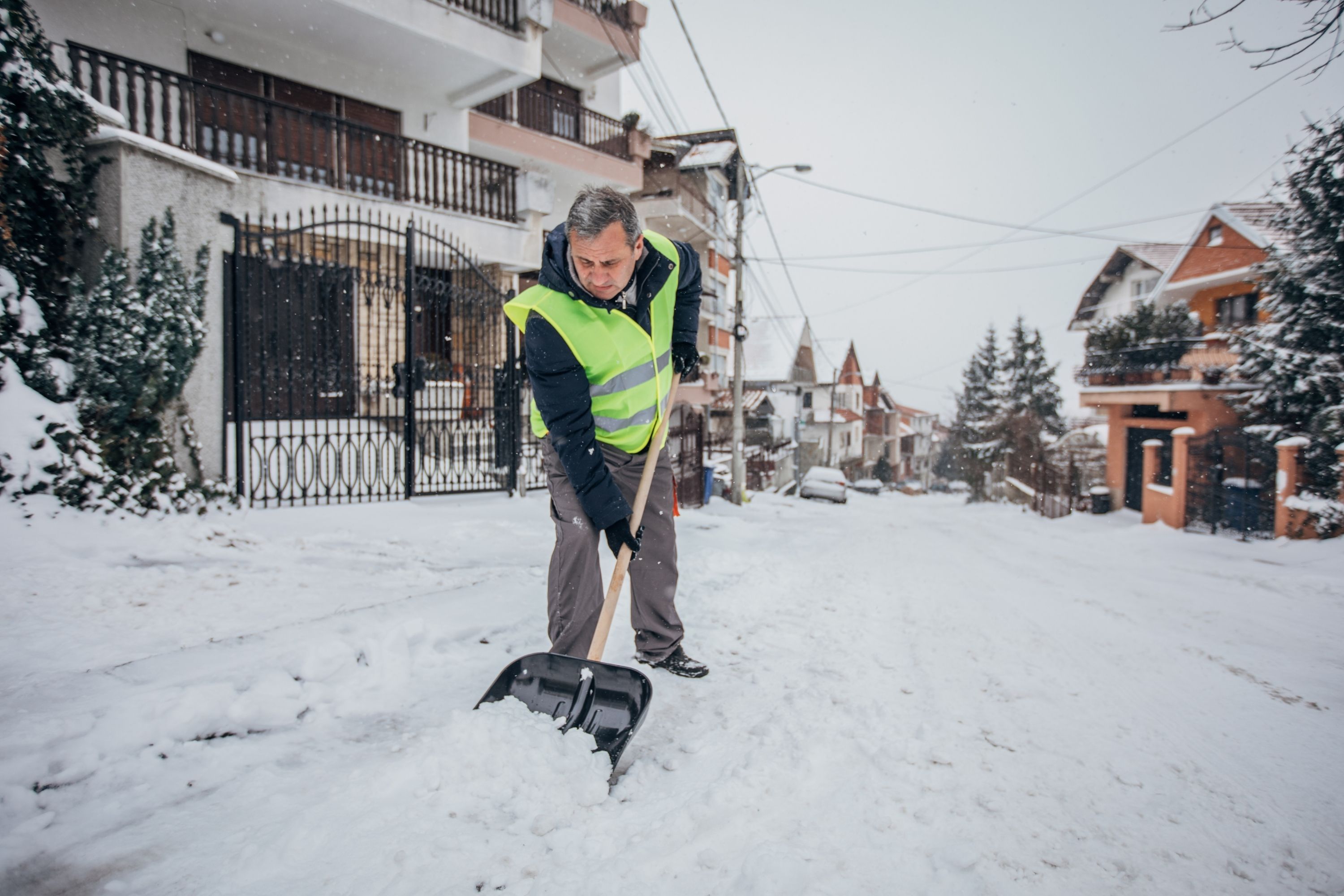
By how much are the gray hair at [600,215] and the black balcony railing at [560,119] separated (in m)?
11.7

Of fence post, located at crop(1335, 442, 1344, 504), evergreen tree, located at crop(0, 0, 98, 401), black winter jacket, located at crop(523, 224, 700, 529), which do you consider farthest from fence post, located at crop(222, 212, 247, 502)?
fence post, located at crop(1335, 442, 1344, 504)

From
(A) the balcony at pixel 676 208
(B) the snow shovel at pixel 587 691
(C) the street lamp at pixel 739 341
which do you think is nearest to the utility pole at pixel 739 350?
(C) the street lamp at pixel 739 341

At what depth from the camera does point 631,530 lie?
8.13 feet

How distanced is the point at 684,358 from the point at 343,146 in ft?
31.6

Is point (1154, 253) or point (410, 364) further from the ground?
point (1154, 253)

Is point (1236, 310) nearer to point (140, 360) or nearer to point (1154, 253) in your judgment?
point (1154, 253)

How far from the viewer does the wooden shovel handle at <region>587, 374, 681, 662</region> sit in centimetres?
224

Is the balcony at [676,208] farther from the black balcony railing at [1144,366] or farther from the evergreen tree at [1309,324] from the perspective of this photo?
the evergreen tree at [1309,324]

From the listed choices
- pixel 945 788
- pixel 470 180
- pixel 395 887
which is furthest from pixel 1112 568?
pixel 470 180

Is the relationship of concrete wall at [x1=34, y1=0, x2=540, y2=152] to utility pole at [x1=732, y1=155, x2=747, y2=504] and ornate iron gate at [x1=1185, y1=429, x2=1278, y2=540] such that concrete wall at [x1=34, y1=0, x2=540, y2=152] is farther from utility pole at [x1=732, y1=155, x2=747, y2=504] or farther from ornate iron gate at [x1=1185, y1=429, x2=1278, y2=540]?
ornate iron gate at [x1=1185, y1=429, x2=1278, y2=540]

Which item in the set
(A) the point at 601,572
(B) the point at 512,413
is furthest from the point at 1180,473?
(A) the point at 601,572

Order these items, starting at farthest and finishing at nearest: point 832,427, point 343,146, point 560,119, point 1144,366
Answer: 1. point 832,427
2. point 1144,366
3. point 560,119
4. point 343,146

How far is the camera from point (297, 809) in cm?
165

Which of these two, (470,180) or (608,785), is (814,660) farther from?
(470,180)
